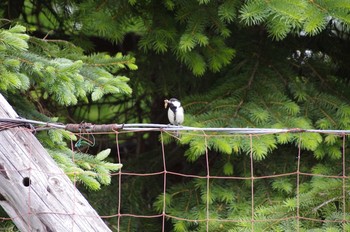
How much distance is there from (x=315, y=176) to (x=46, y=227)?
6.49 ft

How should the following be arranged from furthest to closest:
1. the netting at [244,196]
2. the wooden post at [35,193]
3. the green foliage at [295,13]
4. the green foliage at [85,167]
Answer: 1. the netting at [244,196]
2. the green foliage at [295,13]
3. the green foliage at [85,167]
4. the wooden post at [35,193]

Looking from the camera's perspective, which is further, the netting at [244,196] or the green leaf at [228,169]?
the green leaf at [228,169]

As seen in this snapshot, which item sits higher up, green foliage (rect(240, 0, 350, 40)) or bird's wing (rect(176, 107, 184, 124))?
green foliage (rect(240, 0, 350, 40))

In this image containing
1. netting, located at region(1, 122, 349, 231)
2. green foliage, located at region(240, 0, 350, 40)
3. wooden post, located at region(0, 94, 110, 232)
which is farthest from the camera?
netting, located at region(1, 122, 349, 231)

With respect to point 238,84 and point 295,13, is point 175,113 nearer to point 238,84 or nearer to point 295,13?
point 238,84

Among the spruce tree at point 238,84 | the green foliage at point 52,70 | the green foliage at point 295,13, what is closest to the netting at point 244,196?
the spruce tree at point 238,84

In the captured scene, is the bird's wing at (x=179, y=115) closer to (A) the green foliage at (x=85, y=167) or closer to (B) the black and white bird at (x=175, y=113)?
(B) the black and white bird at (x=175, y=113)

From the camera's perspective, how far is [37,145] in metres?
2.88

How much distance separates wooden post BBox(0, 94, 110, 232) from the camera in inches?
108

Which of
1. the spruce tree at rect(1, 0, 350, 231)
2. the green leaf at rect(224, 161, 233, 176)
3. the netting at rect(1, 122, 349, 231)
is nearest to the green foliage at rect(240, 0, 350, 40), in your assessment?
the spruce tree at rect(1, 0, 350, 231)

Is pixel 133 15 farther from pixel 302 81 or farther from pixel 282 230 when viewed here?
pixel 282 230

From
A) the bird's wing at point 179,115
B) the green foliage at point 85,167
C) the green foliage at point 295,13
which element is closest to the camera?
the green foliage at point 85,167

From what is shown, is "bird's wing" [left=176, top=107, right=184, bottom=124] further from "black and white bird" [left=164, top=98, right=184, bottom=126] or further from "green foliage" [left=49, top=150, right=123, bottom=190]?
"green foliage" [left=49, top=150, right=123, bottom=190]

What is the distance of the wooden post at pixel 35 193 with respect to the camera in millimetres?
2750
